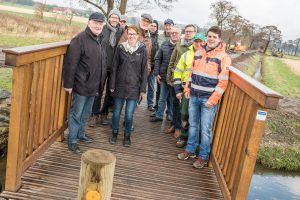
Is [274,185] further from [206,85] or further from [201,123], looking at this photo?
[206,85]

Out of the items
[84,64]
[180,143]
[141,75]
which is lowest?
[180,143]

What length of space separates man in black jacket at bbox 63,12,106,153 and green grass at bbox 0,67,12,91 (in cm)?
527

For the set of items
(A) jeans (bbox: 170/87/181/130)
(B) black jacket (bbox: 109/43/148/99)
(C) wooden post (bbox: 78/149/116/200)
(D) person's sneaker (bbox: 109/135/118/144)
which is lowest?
(D) person's sneaker (bbox: 109/135/118/144)

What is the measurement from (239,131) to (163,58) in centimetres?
260

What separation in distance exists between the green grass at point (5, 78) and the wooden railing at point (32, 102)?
526 cm

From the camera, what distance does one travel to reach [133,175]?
14.9 ft

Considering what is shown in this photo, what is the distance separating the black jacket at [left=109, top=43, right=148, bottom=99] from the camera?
16.9 ft

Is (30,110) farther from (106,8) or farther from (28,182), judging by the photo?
(106,8)

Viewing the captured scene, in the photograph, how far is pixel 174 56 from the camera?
574 cm

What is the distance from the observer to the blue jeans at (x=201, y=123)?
15.7 ft

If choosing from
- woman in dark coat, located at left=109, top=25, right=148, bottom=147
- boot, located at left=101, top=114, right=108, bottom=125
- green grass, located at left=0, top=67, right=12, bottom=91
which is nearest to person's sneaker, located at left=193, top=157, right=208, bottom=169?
woman in dark coat, located at left=109, top=25, right=148, bottom=147

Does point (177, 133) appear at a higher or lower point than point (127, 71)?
lower

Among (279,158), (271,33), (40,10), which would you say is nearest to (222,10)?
(40,10)

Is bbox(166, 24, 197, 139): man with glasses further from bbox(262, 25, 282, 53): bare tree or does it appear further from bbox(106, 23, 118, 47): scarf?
bbox(262, 25, 282, 53): bare tree
